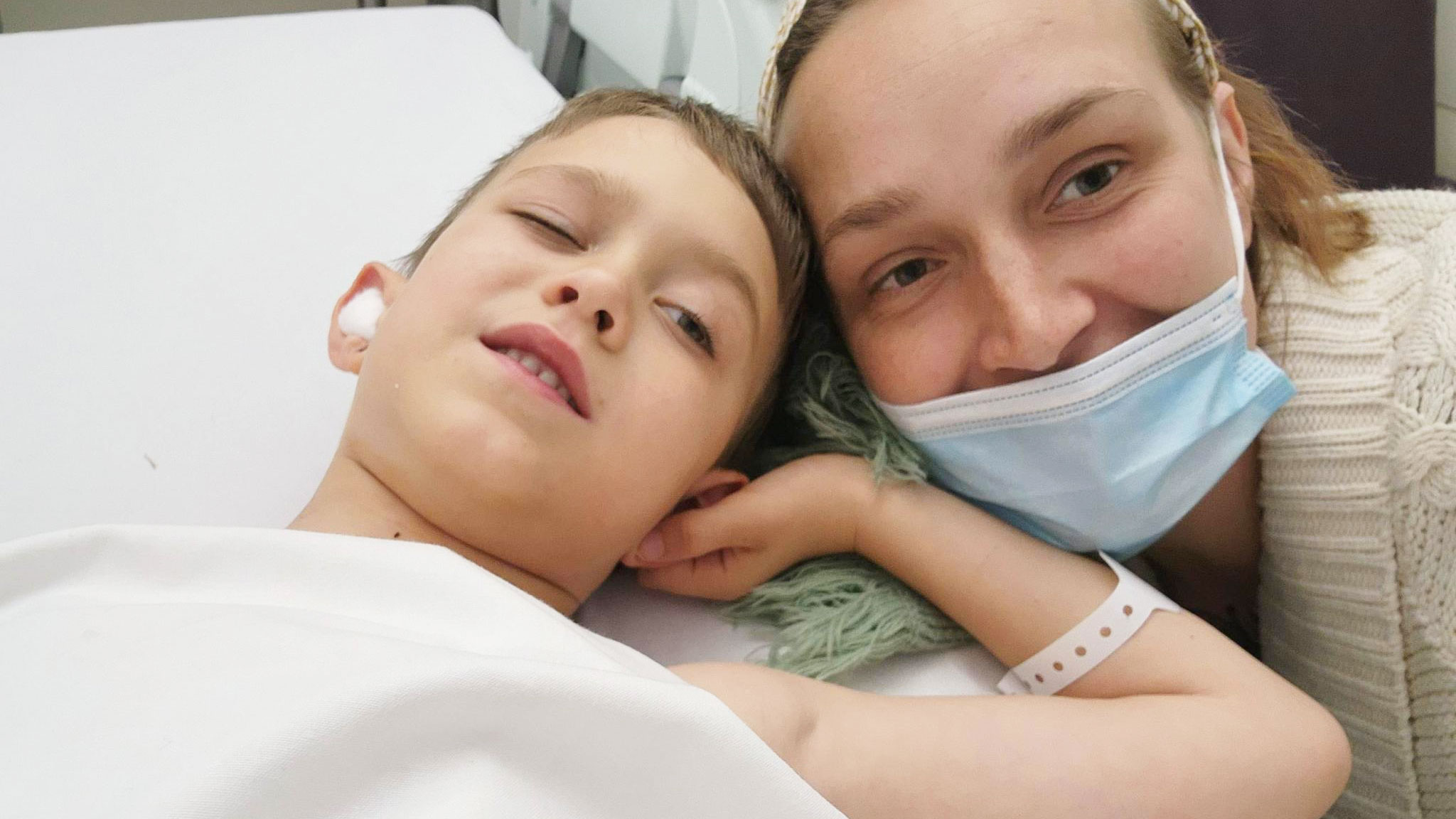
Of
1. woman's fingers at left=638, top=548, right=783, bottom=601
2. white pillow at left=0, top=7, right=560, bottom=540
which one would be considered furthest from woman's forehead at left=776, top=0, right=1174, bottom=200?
white pillow at left=0, top=7, right=560, bottom=540

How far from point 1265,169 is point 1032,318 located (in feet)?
1.41

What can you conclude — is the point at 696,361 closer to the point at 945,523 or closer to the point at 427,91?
the point at 945,523

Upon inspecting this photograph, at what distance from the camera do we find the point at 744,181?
92 centimetres

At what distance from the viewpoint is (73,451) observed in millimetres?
929

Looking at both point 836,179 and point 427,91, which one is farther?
point 427,91

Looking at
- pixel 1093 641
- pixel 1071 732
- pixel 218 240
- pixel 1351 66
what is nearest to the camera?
pixel 1071 732

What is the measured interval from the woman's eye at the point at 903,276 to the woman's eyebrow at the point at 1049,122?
0.43ft

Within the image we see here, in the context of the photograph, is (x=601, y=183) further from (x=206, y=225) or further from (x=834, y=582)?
(x=206, y=225)

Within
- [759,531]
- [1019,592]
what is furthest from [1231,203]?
[759,531]

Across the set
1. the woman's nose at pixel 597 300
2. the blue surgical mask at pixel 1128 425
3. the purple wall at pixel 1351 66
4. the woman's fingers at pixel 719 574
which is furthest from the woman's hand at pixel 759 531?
the purple wall at pixel 1351 66

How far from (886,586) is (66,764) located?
61 centimetres

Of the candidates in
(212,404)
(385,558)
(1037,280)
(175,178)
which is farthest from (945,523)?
(175,178)

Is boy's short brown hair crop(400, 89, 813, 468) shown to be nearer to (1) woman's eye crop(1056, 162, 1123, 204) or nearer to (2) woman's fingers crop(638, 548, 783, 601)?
(2) woman's fingers crop(638, 548, 783, 601)

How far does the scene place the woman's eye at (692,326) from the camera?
0.82 metres
